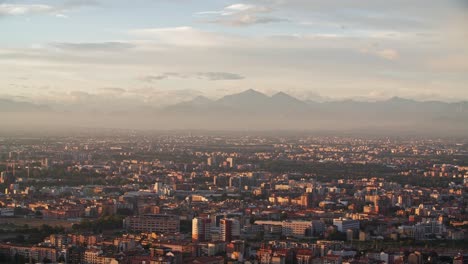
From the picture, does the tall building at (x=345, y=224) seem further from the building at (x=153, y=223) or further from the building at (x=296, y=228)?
the building at (x=153, y=223)

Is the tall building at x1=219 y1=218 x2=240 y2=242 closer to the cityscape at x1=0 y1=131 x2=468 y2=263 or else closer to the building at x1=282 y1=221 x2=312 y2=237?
the cityscape at x1=0 y1=131 x2=468 y2=263

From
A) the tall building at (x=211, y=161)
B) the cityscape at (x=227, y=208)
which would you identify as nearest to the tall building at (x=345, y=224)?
the cityscape at (x=227, y=208)

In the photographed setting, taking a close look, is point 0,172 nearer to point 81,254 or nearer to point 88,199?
point 88,199

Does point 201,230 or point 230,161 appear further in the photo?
point 230,161

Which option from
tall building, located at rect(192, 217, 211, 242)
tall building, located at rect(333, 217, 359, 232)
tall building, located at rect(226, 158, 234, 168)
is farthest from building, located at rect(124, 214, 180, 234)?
tall building, located at rect(226, 158, 234, 168)

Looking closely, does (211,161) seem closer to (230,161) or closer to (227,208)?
(230,161)

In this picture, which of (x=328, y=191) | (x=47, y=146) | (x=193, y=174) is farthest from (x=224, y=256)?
(x=47, y=146)

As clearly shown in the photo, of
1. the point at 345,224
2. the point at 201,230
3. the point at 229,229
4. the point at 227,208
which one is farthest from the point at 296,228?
the point at 227,208
